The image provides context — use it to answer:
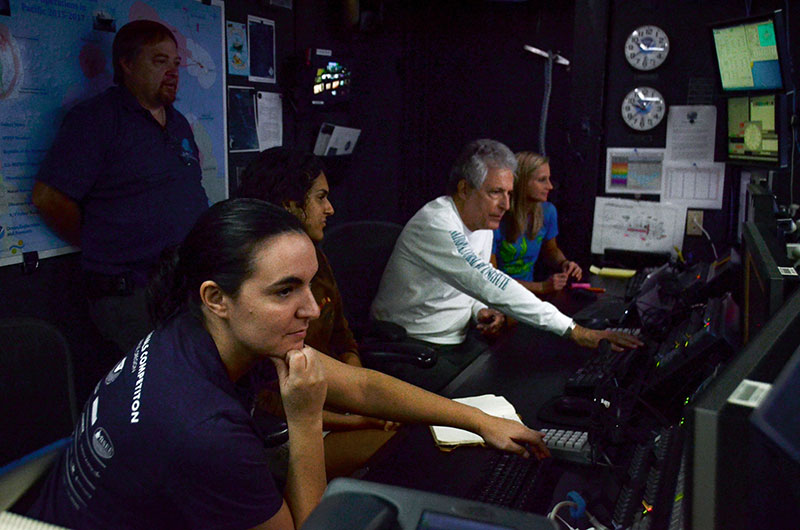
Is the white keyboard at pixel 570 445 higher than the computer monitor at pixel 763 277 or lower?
lower

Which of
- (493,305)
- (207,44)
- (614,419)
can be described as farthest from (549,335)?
(207,44)

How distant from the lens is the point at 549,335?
2.36 metres

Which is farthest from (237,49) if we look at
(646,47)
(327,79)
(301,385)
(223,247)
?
(301,385)

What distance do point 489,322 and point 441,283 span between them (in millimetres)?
232

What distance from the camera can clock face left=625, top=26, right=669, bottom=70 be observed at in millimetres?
3354

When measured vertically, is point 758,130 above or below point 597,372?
above

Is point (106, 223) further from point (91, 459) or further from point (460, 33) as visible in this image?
point (460, 33)

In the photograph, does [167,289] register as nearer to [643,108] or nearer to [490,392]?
[490,392]

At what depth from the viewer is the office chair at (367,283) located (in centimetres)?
223

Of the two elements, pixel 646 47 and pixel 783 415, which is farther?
pixel 646 47

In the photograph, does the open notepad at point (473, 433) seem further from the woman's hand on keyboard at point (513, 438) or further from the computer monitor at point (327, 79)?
the computer monitor at point (327, 79)

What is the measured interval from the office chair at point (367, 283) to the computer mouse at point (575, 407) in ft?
1.93

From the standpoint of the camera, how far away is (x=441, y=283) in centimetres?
253

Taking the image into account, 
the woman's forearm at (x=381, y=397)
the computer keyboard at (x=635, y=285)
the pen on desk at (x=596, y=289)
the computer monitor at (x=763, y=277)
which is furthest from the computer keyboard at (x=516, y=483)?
the pen on desk at (x=596, y=289)
